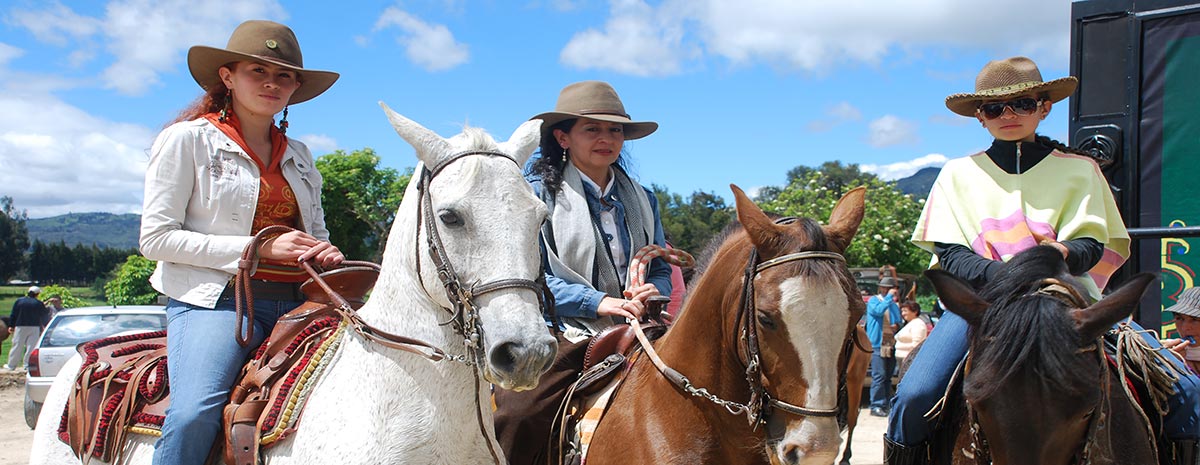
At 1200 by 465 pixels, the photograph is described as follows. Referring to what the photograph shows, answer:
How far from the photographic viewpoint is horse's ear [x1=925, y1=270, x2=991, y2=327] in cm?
290

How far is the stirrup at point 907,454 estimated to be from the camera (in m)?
3.31

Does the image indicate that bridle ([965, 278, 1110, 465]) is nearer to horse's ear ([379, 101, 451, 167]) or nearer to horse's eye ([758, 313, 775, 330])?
horse's eye ([758, 313, 775, 330])

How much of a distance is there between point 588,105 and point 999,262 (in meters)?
2.04

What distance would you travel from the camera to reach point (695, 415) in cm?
296

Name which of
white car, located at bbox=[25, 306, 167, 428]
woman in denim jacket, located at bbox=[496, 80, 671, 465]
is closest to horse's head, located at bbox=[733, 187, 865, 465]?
woman in denim jacket, located at bbox=[496, 80, 671, 465]

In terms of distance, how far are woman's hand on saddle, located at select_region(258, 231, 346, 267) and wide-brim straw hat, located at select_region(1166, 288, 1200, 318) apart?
4.46 metres

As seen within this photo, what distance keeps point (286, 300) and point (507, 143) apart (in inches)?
49.9

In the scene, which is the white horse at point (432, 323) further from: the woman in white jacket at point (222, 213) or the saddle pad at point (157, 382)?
the woman in white jacket at point (222, 213)

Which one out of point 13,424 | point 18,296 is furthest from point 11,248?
point 13,424

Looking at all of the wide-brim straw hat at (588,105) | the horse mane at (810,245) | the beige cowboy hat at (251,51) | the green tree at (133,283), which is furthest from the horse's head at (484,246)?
the green tree at (133,283)

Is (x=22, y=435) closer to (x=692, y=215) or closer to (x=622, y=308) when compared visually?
(x=622, y=308)

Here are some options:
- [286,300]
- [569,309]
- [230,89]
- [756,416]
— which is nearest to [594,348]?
A: [569,309]

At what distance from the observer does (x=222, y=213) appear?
3.13 m

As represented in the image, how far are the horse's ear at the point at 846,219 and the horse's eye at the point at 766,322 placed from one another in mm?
405
